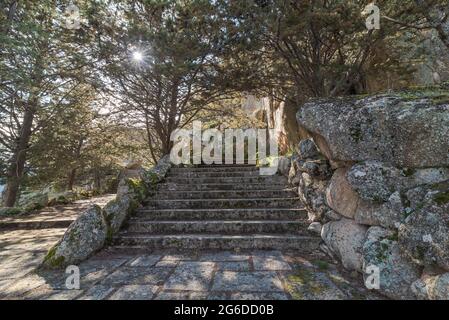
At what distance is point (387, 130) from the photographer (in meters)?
2.71

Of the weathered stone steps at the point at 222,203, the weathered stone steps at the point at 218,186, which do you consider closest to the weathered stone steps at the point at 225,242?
the weathered stone steps at the point at 222,203

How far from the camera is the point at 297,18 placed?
16.4ft

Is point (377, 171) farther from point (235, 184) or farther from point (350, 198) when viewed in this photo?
point (235, 184)

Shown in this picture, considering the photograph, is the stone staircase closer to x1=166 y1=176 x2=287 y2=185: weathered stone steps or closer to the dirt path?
x1=166 y1=176 x2=287 y2=185: weathered stone steps

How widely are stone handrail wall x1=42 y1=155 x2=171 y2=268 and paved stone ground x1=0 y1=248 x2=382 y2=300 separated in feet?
0.51

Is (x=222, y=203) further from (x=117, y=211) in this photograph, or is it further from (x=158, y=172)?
(x=158, y=172)

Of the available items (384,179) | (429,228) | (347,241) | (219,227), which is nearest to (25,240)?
(219,227)

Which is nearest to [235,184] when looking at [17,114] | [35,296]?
[35,296]

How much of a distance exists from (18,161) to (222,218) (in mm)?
8202

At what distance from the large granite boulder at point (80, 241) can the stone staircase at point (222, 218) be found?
13.2 inches

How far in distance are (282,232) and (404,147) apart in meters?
2.03

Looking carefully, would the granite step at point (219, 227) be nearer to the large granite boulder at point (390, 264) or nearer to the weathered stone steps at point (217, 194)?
the weathered stone steps at point (217, 194)

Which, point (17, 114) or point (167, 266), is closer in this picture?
point (167, 266)

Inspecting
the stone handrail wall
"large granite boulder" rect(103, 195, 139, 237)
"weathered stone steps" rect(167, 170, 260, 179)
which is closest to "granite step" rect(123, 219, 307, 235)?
"large granite boulder" rect(103, 195, 139, 237)
